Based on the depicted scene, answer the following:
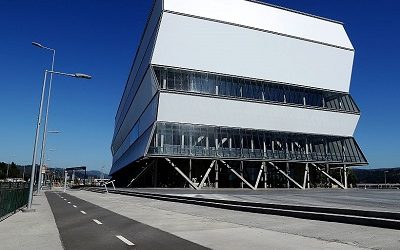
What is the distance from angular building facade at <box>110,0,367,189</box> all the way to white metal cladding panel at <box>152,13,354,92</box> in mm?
149

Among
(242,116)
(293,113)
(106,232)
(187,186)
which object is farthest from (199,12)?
(106,232)

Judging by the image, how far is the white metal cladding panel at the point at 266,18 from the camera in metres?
52.0

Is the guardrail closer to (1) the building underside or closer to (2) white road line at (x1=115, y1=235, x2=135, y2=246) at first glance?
(2) white road line at (x1=115, y1=235, x2=135, y2=246)

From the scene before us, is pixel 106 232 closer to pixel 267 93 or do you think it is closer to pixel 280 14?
pixel 267 93

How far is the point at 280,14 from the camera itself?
200ft

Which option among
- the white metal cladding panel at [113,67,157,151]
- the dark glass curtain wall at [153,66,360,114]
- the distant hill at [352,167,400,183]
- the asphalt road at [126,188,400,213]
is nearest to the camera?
the asphalt road at [126,188,400,213]

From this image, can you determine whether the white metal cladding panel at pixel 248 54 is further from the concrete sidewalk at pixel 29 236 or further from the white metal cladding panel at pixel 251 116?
the concrete sidewalk at pixel 29 236

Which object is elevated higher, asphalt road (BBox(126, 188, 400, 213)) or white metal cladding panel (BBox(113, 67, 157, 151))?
white metal cladding panel (BBox(113, 67, 157, 151))

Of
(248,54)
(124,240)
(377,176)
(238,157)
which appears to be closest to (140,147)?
(238,157)

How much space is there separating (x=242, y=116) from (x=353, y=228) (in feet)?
140

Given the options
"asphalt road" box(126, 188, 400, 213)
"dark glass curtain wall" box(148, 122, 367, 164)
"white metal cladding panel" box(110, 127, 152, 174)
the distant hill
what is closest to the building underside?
"dark glass curtain wall" box(148, 122, 367, 164)

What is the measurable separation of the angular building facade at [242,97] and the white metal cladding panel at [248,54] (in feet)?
0.49

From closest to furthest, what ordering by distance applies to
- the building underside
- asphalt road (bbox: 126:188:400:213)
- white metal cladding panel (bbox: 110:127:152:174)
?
asphalt road (bbox: 126:188:400:213) → the building underside → white metal cladding panel (bbox: 110:127:152:174)

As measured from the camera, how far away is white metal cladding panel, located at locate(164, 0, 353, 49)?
5200cm
